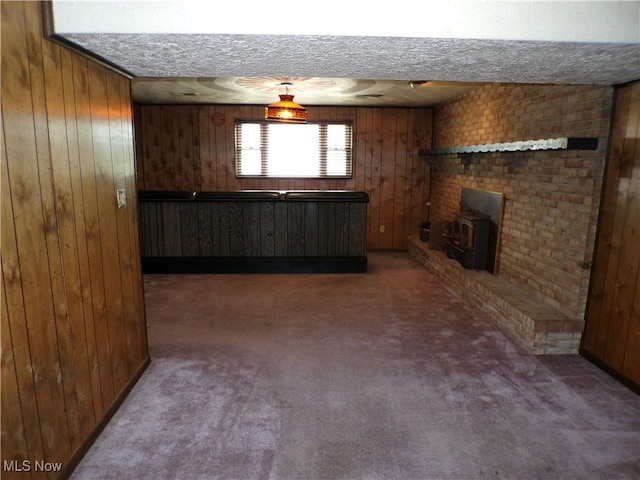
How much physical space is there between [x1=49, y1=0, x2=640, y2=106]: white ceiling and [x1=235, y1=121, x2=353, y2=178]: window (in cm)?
461

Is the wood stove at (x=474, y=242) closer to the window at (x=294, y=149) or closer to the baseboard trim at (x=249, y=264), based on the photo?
the baseboard trim at (x=249, y=264)

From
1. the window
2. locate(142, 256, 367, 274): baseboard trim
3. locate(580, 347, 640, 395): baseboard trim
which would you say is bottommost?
locate(580, 347, 640, 395): baseboard trim

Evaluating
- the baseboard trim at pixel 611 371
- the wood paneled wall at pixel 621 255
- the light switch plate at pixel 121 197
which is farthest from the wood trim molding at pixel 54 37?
the baseboard trim at pixel 611 371

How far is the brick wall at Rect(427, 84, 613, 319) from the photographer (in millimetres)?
3061

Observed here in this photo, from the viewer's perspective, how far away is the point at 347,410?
8.09 ft

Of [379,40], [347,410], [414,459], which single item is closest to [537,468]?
[414,459]

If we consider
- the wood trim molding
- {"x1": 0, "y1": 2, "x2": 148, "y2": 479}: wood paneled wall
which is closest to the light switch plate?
{"x1": 0, "y1": 2, "x2": 148, "y2": 479}: wood paneled wall

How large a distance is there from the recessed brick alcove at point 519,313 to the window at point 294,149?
9.35ft

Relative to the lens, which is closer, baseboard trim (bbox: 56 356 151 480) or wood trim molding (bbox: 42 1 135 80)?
wood trim molding (bbox: 42 1 135 80)

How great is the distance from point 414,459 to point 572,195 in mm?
2311

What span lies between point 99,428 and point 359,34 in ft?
7.48

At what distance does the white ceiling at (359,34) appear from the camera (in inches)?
65.6

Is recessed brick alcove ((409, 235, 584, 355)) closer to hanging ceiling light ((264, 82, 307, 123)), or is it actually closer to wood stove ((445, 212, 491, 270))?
wood stove ((445, 212, 491, 270))

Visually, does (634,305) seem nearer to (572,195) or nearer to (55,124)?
(572,195)
